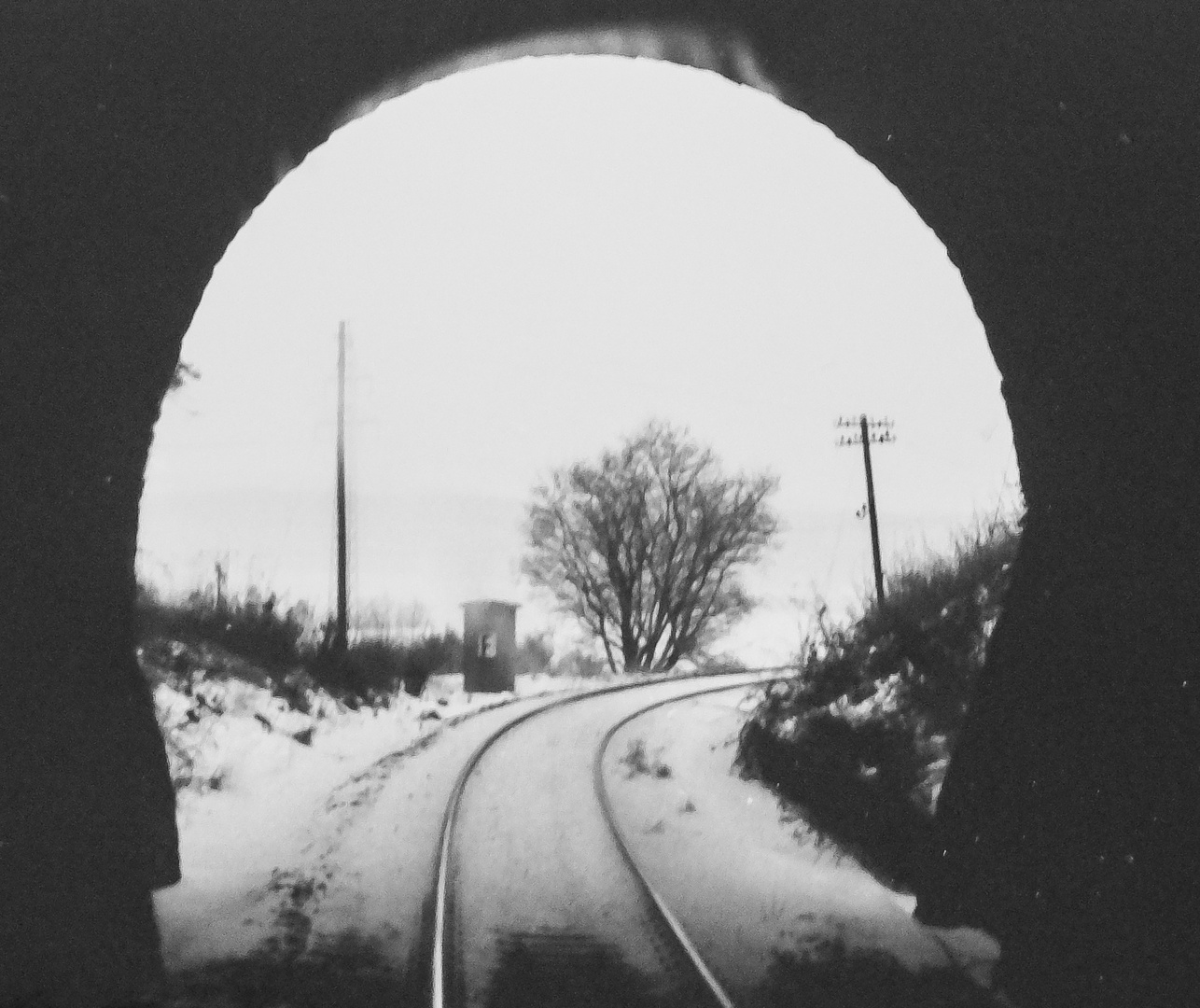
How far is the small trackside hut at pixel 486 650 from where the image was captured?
3136 centimetres

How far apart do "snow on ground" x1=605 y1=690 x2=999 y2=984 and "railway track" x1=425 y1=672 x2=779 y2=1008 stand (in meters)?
0.30

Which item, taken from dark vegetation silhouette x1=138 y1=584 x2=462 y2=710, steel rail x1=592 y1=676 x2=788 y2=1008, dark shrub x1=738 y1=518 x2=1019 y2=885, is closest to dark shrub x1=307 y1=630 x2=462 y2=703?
dark vegetation silhouette x1=138 y1=584 x2=462 y2=710

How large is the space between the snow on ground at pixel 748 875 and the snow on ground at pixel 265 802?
2.30 metres

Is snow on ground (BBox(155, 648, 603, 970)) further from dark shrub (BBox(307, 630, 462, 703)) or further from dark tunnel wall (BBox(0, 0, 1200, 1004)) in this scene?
dark shrub (BBox(307, 630, 462, 703))

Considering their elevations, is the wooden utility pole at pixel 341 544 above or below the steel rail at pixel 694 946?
above

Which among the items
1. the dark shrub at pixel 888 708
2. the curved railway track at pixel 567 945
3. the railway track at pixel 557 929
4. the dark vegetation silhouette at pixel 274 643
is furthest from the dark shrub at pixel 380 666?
the curved railway track at pixel 567 945

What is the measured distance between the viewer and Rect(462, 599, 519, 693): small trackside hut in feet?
103

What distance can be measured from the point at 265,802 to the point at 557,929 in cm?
637

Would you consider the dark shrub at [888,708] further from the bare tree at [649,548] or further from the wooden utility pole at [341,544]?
the bare tree at [649,548]

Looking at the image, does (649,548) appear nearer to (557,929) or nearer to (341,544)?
(341,544)

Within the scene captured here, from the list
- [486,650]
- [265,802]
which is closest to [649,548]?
[486,650]

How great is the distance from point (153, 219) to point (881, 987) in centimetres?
657

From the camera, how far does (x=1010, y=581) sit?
268 inches

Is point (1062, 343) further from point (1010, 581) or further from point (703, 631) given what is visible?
point (703, 631)
